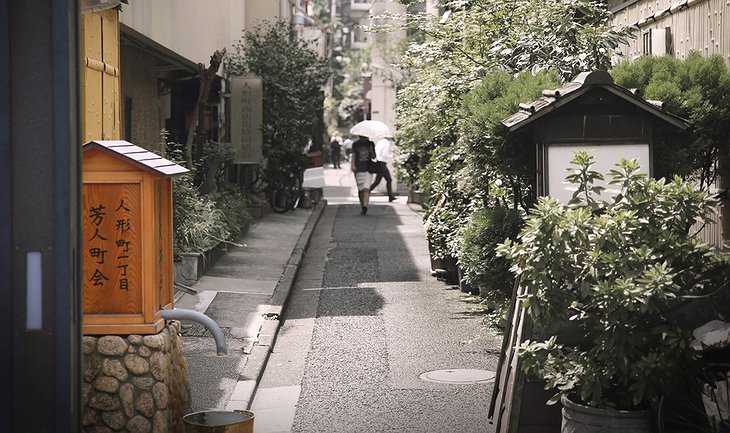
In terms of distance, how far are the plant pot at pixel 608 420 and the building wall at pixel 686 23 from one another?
4967mm

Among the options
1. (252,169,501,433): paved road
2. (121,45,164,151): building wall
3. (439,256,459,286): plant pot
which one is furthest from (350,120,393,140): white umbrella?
(439,256,459,286): plant pot

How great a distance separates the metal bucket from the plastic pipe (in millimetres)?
400

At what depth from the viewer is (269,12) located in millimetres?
30938

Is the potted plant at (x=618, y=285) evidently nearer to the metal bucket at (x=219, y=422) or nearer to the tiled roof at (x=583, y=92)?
the metal bucket at (x=219, y=422)

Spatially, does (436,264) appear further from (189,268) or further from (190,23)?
(190,23)

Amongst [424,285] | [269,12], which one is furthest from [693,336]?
[269,12]

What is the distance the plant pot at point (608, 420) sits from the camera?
249 inches

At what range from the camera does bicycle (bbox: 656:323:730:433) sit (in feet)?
20.6

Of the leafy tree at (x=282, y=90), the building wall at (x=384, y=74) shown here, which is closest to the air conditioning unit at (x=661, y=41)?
the leafy tree at (x=282, y=90)

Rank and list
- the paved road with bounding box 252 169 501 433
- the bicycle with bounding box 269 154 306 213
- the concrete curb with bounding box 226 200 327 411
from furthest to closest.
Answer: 1. the bicycle with bounding box 269 154 306 213
2. the concrete curb with bounding box 226 200 327 411
3. the paved road with bounding box 252 169 501 433

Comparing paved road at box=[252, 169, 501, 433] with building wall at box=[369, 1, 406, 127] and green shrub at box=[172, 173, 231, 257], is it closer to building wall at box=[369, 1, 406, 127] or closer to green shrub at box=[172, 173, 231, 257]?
green shrub at box=[172, 173, 231, 257]

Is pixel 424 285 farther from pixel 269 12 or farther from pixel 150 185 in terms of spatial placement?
pixel 269 12

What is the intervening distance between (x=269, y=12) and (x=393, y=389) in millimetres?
23085

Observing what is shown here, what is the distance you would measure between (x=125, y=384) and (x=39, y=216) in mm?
1995
